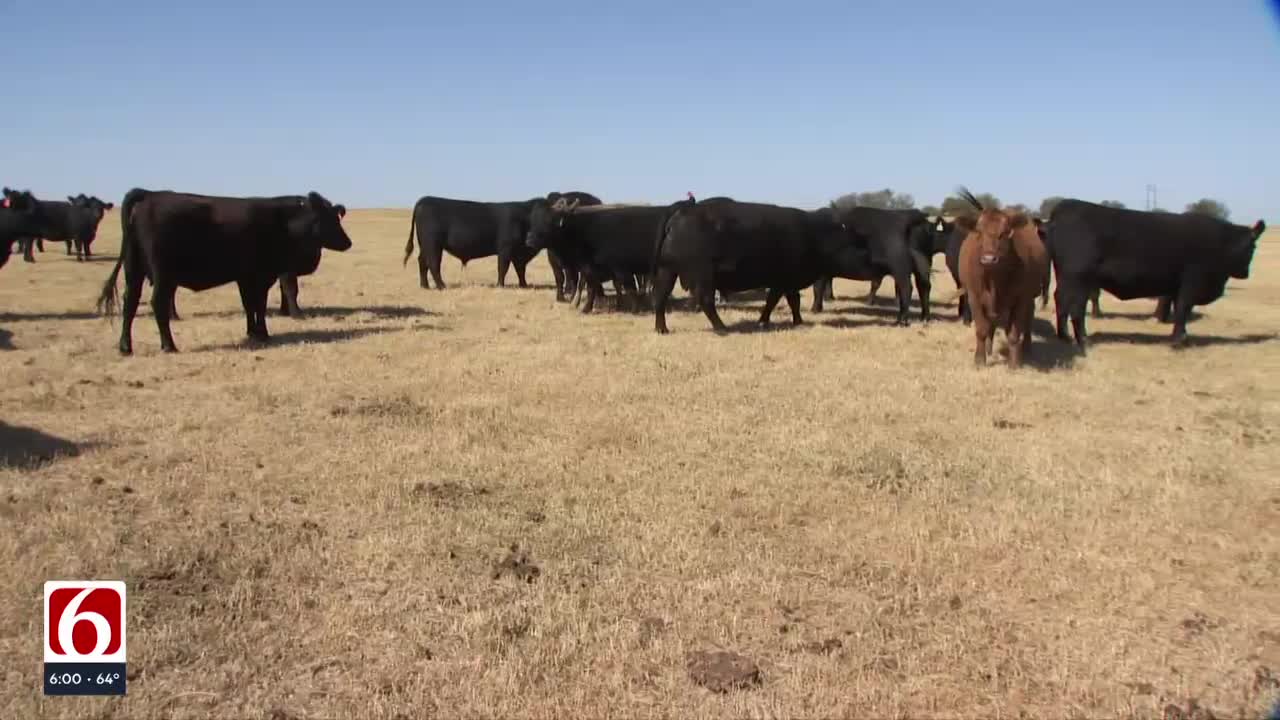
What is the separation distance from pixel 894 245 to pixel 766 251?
2.52 m

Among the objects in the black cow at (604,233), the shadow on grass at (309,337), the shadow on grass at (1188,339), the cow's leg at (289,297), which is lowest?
the shadow on grass at (309,337)

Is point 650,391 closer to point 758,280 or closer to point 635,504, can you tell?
point 635,504

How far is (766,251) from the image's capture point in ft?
41.9

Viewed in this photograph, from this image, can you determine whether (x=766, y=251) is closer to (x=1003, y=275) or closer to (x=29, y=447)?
(x=1003, y=275)

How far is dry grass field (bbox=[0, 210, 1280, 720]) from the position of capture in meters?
3.71

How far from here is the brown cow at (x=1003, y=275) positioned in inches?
388

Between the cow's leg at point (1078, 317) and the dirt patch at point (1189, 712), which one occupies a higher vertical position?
the cow's leg at point (1078, 317)

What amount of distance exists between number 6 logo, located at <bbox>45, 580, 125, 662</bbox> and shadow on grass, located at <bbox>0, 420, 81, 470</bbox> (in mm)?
2385

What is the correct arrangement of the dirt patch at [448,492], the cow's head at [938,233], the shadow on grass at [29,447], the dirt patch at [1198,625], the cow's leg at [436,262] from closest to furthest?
the dirt patch at [1198,625], the dirt patch at [448,492], the shadow on grass at [29,447], the cow's head at [938,233], the cow's leg at [436,262]

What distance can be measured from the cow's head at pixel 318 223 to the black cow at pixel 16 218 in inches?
218

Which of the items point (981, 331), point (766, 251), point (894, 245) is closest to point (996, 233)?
point (981, 331)

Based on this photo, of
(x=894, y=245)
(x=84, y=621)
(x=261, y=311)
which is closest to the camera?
(x=84, y=621)

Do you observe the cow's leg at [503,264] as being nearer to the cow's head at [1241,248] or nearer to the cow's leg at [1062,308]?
the cow's leg at [1062,308]

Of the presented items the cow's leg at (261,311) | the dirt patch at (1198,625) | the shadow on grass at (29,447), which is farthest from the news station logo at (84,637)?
the cow's leg at (261,311)
